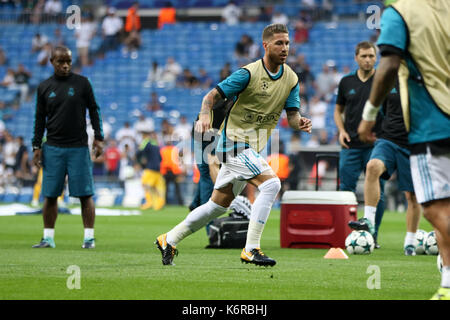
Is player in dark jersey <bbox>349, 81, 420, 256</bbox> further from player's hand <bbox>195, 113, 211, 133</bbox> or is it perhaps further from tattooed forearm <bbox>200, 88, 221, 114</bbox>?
player's hand <bbox>195, 113, 211, 133</bbox>

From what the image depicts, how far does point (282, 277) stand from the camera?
744 centimetres

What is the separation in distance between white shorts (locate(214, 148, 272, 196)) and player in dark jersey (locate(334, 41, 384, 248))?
3.41m

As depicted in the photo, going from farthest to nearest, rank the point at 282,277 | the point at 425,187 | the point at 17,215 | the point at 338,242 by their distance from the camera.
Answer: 1. the point at 17,215
2. the point at 338,242
3. the point at 282,277
4. the point at 425,187

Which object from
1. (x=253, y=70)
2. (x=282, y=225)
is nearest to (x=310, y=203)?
(x=282, y=225)

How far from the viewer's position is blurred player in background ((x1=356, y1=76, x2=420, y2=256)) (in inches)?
417

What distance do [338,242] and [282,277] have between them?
4140 millimetres

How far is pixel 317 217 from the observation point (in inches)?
451

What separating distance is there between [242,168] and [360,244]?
2.59 metres

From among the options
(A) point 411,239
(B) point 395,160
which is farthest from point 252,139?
(A) point 411,239

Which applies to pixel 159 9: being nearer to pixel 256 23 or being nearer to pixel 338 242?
pixel 256 23

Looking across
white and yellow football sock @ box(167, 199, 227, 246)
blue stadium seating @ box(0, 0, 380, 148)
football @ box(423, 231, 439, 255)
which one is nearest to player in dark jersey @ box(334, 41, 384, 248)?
football @ box(423, 231, 439, 255)

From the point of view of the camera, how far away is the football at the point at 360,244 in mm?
10414

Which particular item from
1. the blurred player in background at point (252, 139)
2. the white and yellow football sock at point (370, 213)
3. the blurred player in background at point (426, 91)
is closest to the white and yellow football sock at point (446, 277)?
the blurred player in background at point (426, 91)

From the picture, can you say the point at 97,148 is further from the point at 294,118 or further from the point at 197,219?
the point at 294,118
